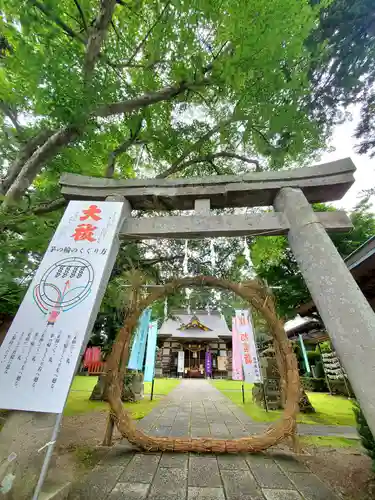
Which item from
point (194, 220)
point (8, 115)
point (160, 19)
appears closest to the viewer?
point (194, 220)

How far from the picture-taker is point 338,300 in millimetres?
2611

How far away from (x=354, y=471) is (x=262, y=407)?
552 cm

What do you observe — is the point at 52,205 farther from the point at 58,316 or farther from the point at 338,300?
the point at 338,300

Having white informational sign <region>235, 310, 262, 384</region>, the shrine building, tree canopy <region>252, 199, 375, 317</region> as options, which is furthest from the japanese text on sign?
the shrine building

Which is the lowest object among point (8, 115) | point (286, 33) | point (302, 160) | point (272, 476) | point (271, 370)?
point (272, 476)

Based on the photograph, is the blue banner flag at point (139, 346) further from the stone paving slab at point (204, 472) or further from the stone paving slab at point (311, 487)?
the stone paving slab at point (311, 487)

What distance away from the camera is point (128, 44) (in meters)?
5.31

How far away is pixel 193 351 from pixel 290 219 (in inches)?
873

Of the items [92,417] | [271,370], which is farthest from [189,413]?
[271,370]

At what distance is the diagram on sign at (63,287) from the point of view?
8.54ft

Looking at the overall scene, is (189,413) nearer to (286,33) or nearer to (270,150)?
(270,150)

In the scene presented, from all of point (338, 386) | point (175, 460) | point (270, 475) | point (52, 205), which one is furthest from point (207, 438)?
point (338, 386)

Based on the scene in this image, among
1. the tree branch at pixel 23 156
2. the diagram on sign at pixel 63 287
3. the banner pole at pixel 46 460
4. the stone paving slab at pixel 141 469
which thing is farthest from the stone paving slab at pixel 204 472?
the tree branch at pixel 23 156

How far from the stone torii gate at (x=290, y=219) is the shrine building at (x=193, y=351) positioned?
19.3 m
